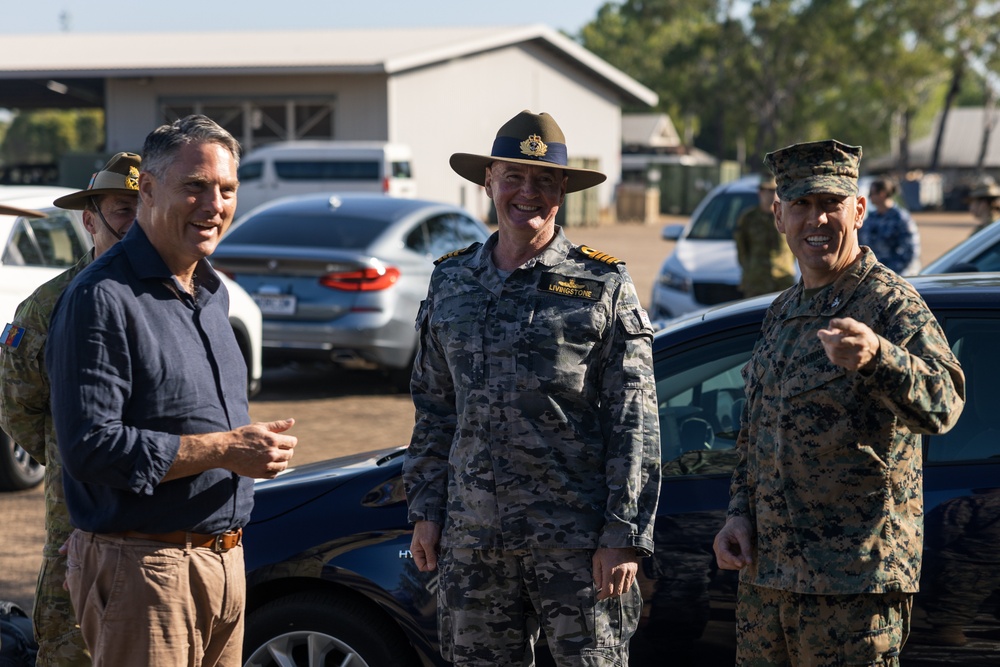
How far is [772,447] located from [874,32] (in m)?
62.5

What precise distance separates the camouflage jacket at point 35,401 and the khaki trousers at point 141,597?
598 millimetres

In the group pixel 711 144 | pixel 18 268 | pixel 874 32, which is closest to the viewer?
pixel 18 268

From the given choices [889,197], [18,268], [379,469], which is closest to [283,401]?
[18,268]

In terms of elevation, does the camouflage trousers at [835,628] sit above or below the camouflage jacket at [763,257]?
below

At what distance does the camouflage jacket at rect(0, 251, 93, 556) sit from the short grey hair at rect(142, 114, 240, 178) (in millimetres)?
791

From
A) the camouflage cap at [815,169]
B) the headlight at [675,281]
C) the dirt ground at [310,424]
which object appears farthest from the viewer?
the headlight at [675,281]

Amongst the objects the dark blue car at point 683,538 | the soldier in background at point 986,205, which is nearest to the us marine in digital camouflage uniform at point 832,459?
the dark blue car at point 683,538

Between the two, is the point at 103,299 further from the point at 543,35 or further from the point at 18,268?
the point at 543,35

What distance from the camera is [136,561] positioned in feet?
9.56

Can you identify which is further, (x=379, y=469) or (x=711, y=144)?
(x=711, y=144)

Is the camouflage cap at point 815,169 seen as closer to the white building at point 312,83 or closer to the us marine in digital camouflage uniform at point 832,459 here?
the us marine in digital camouflage uniform at point 832,459

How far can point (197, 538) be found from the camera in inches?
118

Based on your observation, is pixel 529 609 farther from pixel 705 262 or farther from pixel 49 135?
pixel 49 135

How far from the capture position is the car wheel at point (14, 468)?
7316 mm
